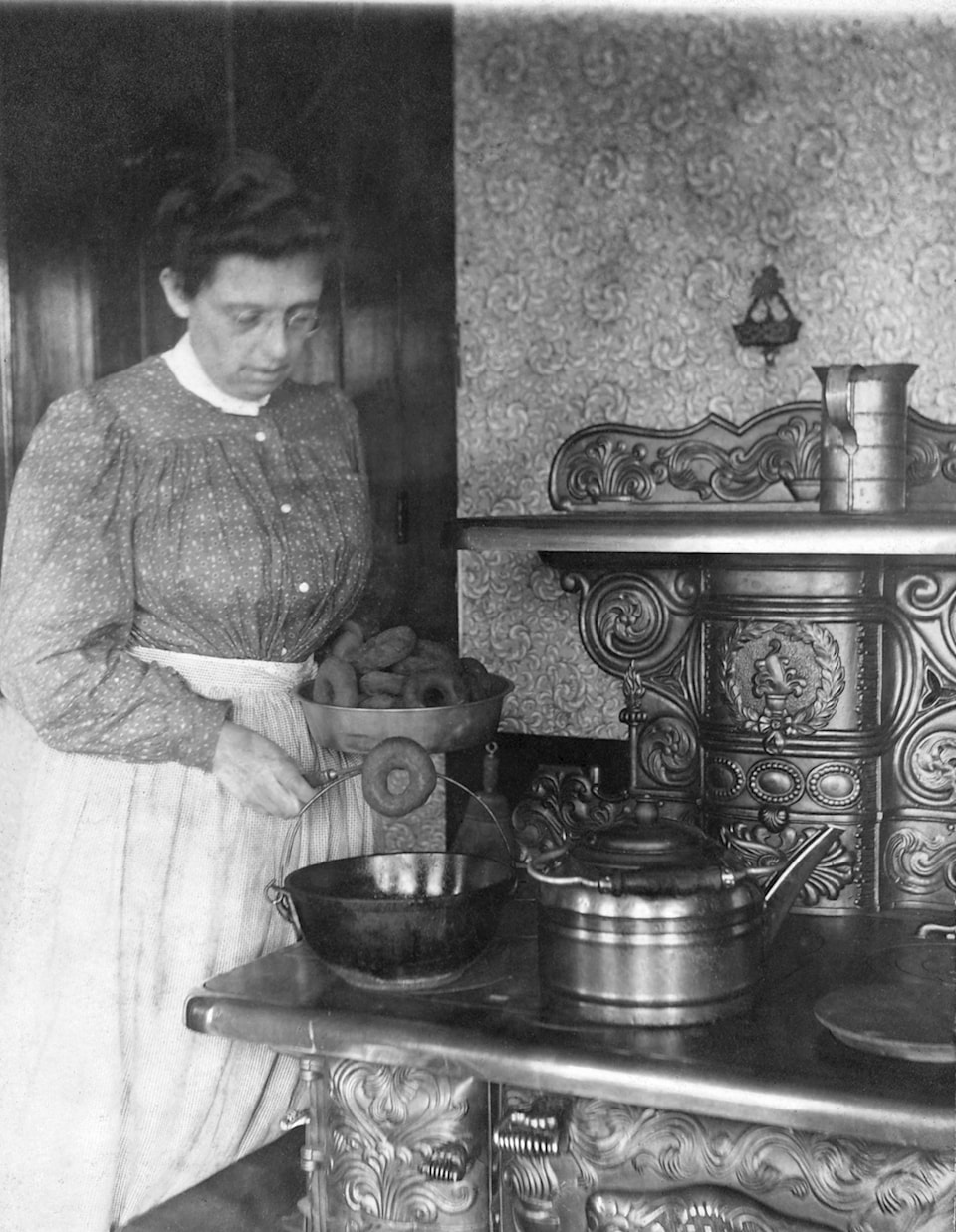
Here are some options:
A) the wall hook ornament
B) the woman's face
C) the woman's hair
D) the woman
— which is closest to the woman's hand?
the woman

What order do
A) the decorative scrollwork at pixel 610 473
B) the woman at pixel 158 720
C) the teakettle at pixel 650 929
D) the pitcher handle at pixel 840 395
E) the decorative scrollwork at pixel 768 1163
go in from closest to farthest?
the decorative scrollwork at pixel 768 1163 < the teakettle at pixel 650 929 < the woman at pixel 158 720 < the pitcher handle at pixel 840 395 < the decorative scrollwork at pixel 610 473

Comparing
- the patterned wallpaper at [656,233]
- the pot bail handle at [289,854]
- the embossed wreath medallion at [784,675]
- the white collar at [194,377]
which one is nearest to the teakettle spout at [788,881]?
the embossed wreath medallion at [784,675]

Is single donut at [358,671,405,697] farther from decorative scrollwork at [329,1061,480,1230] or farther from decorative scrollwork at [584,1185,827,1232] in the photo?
decorative scrollwork at [584,1185,827,1232]

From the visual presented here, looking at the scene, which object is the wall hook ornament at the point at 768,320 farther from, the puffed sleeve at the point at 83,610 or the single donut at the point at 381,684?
the puffed sleeve at the point at 83,610

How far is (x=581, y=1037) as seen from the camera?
1515mm

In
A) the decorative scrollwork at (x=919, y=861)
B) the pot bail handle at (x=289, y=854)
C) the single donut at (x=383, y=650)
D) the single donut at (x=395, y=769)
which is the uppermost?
the single donut at (x=383, y=650)

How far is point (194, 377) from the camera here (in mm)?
1915

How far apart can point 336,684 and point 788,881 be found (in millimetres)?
654

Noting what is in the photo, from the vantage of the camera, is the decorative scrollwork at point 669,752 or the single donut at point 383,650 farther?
the decorative scrollwork at point 669,752

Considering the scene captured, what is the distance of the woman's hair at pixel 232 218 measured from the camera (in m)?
1.83

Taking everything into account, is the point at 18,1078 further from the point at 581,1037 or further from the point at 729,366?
the point at 729,366

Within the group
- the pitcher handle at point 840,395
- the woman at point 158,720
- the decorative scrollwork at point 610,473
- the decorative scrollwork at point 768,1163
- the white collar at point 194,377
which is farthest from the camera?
the decorative scrollwork at point 610,473

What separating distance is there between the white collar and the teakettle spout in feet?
3.22

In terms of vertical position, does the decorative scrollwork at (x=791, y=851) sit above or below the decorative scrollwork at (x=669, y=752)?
below
